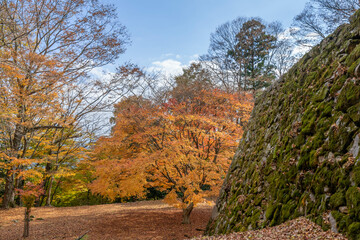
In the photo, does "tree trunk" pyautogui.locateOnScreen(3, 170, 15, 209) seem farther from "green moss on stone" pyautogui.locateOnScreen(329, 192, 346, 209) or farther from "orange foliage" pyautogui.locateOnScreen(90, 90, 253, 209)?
"green moss on stone" pyautogui.locateOnScreen(329, 192, 346, 209)

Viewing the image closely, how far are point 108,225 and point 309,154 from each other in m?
8.83

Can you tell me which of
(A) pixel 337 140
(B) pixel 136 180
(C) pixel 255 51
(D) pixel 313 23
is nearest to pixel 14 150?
(B) pixel 136 180

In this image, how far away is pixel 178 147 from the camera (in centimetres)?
800

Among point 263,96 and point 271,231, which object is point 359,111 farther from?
point 263,96

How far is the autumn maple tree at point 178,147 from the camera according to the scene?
8.08m

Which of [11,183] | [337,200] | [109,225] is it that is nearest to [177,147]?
[109,225]

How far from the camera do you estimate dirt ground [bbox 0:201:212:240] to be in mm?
8156

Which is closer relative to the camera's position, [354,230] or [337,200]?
[354,230]

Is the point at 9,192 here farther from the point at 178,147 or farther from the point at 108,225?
the point at 178,147

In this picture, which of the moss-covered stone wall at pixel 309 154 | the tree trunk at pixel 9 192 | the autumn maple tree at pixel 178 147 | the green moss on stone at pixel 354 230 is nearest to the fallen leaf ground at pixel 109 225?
the tree trunk at pixel 9 192

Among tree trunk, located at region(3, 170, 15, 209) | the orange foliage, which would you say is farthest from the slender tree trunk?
the orange foliage

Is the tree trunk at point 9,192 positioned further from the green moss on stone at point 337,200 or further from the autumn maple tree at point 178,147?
the green moss on stone at point 337,200

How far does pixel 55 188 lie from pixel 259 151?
16.9 m

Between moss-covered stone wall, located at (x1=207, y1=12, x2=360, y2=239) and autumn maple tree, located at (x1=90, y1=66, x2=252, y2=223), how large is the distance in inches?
92.5
